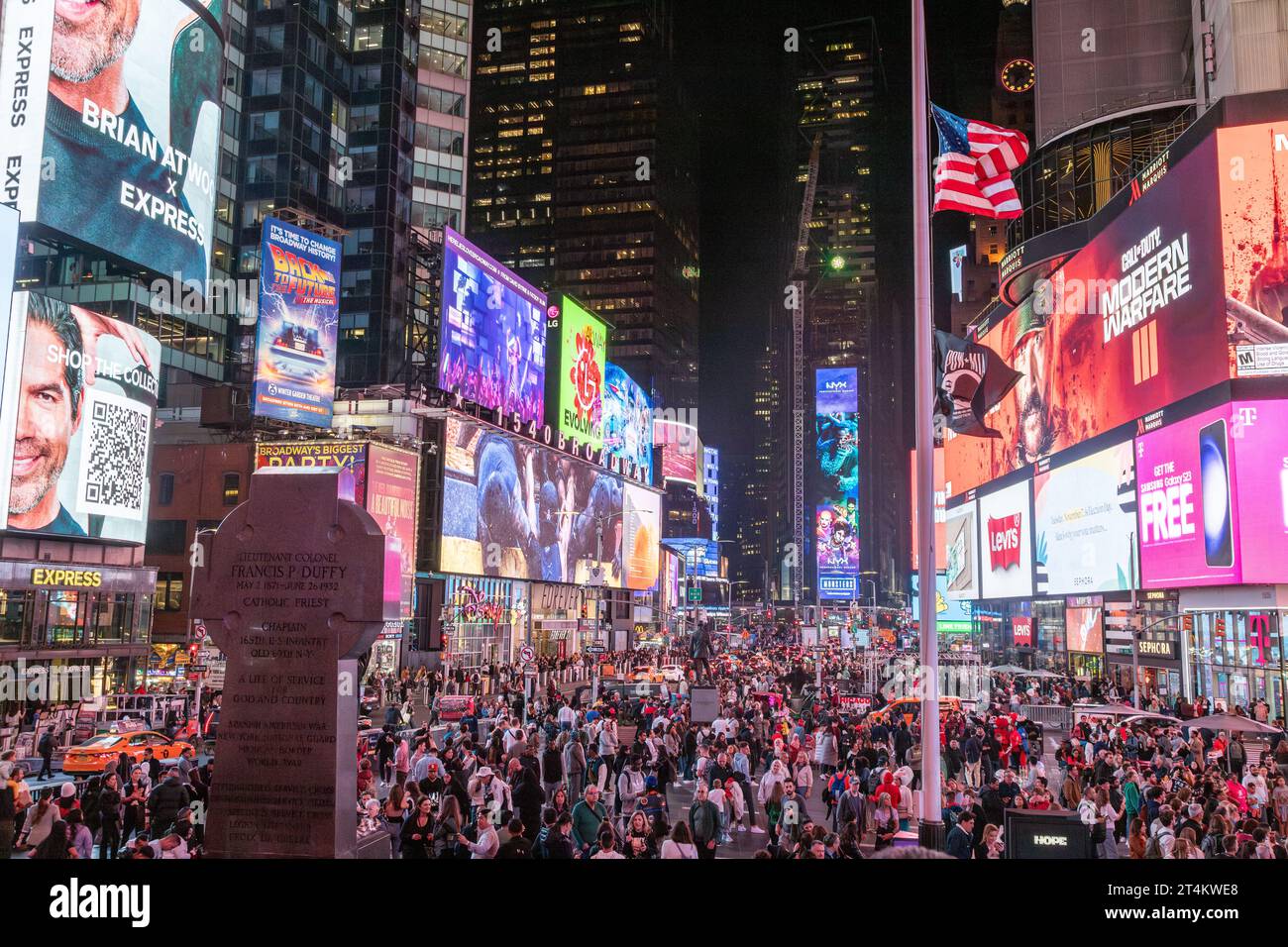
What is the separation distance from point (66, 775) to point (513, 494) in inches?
1723

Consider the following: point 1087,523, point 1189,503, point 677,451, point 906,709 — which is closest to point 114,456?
point 906,709

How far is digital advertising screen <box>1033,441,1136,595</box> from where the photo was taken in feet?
157

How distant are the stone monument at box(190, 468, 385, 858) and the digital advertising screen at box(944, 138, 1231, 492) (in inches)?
1494

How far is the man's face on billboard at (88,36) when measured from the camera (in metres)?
35.1

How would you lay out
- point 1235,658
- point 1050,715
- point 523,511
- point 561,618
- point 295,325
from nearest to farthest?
point 1050,715 < point 1235,658 < point 295,325 < point 523,511 < point 561,618

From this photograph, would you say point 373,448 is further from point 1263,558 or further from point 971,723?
point 1263,558

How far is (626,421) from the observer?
3789 inches

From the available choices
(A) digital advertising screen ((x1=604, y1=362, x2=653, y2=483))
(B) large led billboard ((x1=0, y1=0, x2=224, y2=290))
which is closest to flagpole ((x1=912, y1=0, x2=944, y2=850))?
(B) large led billboard ((x1=0, y1=0, x2=224, y2=290))

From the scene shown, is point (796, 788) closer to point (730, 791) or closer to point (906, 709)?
point (730, 791)

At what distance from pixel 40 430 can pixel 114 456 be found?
413 cm

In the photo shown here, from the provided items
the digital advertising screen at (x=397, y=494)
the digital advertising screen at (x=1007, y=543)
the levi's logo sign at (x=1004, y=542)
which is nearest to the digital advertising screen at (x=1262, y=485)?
the digital advertising screen at (x=1007, y=543)

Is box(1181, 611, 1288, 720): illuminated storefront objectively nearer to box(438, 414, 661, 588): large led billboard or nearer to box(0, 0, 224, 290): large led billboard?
box(438, 414, 661, 588): large led billboard

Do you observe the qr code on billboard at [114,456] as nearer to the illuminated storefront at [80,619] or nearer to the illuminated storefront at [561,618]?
the illuminated storefront at [80,619]

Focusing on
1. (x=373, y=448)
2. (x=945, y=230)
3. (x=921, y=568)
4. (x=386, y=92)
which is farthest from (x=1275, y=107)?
(x=945, y=230)
